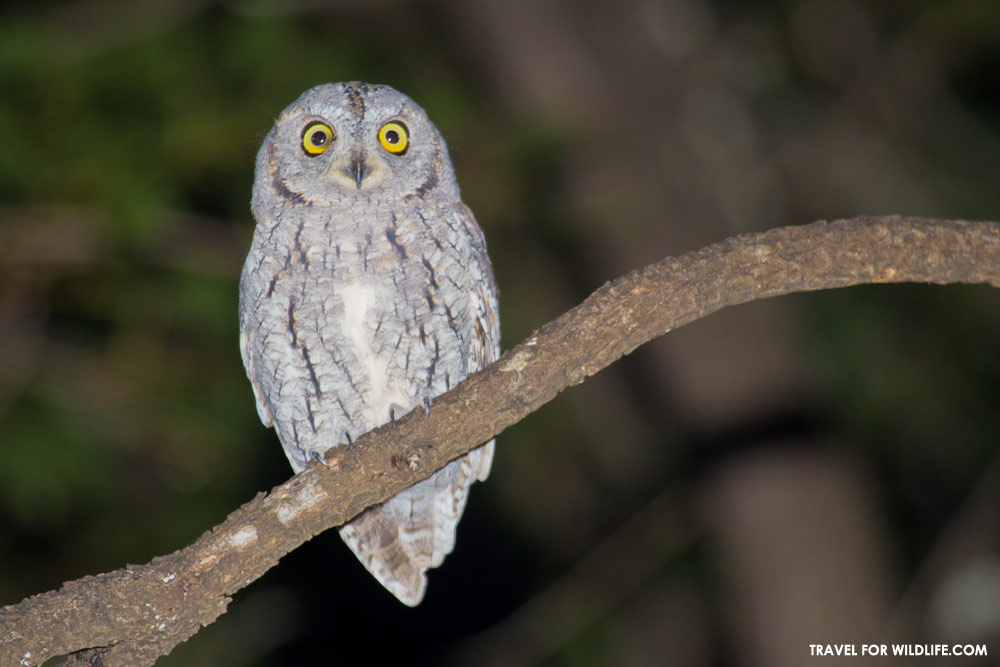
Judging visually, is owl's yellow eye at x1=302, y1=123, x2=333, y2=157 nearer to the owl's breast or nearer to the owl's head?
the owl's head

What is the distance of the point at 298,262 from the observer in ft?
10.9

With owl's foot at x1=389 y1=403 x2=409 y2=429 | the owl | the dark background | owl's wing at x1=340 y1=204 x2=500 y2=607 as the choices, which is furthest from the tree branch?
the dark background

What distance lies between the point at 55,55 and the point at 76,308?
1370 mm

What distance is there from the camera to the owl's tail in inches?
145

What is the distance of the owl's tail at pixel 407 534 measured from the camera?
12.1 ft

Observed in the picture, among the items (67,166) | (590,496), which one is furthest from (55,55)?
(590,496)

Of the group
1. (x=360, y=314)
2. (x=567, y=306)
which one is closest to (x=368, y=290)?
(x=360, y=314)

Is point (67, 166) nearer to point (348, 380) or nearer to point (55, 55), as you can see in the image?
point (55, 55)

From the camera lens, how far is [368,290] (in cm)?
325

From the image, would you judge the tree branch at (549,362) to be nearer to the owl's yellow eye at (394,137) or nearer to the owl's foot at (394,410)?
the owl's foot at (394,410)

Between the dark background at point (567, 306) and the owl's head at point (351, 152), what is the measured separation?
42.3 inches

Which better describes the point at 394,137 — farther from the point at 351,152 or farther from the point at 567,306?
the point at 567,306

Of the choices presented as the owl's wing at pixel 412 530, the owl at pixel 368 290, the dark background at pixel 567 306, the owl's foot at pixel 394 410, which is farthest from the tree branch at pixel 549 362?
the dark background at pixel 567 306

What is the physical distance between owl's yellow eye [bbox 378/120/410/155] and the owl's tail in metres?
1.19
